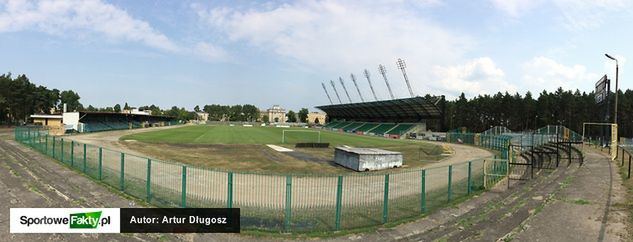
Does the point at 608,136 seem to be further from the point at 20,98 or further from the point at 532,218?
the point at 20,98

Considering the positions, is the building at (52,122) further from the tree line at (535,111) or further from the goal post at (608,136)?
the tree line at (535,111)

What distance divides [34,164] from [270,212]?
56.3 ft

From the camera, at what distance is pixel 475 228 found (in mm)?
10609

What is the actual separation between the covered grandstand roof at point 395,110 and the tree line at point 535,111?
100ft

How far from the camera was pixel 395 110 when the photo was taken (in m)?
93.9

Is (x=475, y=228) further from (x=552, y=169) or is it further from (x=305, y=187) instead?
(x=552, y=169)

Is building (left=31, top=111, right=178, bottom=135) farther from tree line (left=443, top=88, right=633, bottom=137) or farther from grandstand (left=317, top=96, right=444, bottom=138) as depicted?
tree line (left=443, top=88, right=633, bottom=137)

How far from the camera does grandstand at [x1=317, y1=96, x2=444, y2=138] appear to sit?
82.1 m

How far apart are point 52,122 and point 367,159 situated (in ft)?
285

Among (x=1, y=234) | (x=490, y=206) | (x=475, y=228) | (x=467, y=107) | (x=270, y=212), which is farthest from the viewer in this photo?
(x=467, y=107)

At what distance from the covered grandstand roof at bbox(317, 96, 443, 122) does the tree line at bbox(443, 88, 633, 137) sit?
30.5 meters

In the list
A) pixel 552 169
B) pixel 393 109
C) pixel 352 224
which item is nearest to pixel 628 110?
pixel 393 109

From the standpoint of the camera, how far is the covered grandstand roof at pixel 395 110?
80.8 metres

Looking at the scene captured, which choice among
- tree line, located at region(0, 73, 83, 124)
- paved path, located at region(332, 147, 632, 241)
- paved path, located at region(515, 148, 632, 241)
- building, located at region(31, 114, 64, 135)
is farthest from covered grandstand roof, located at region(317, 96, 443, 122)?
tree line, located at region(0, 73, 83, 124)
